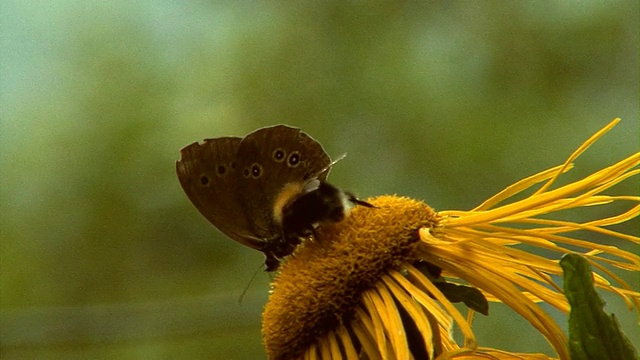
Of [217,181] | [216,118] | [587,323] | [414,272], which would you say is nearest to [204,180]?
[217,181]

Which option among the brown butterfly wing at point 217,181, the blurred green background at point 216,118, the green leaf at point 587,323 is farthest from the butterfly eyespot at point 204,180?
the blurred green background at point 216,118

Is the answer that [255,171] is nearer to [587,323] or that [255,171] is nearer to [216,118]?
[587,323]

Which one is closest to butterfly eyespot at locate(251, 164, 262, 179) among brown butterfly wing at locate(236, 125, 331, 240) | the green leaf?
brown butterfly wing at locate(236, 125, 331, 240)

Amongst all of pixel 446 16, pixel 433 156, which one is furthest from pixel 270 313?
pixel 446 16

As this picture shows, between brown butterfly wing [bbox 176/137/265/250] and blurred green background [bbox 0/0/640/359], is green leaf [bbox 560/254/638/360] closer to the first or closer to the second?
brown butterfly wing [bbox 176/137/265/250]

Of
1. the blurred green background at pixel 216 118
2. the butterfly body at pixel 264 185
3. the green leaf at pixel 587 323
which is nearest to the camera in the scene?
the green leaf at pixel 587 323

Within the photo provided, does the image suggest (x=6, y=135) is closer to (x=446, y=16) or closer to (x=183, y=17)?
(x=183, y=17)

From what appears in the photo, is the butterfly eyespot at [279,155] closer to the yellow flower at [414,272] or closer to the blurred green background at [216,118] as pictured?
the yellow flower at [414,272]
